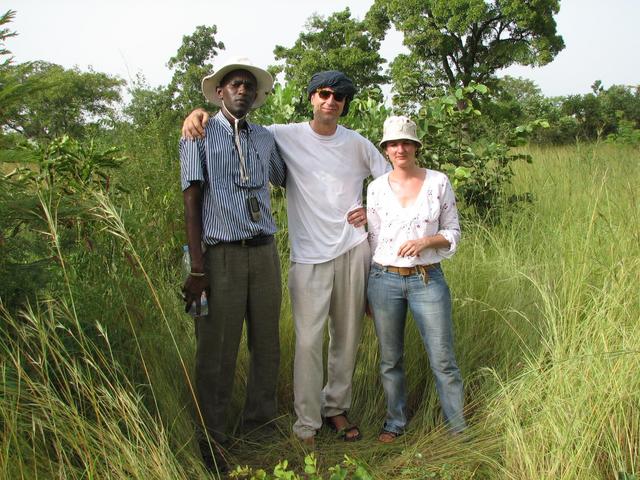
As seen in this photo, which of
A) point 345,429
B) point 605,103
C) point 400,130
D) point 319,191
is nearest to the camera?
point 400,130

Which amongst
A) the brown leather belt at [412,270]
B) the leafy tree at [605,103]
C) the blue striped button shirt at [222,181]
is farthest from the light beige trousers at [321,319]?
the leafy tree at [605,103]

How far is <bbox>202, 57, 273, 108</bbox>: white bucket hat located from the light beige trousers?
976 mm

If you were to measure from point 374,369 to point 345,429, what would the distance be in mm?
494

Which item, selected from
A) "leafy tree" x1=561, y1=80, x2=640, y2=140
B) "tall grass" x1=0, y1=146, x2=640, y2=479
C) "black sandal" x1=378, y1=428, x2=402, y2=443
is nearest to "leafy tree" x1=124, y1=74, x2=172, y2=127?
"tall grass" x1=0, y1=146, x2=640, y2=479

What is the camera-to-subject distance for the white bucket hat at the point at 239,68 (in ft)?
10.2

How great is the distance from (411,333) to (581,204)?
2.40 metres

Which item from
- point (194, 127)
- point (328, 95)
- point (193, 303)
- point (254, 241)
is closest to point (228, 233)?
point (254, 241)

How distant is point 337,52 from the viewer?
30.6 m

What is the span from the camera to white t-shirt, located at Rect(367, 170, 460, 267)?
321 centimetres

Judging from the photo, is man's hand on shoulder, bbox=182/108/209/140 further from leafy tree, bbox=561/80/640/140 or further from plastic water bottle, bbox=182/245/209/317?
leafy tree, bbox=561/80/640/140

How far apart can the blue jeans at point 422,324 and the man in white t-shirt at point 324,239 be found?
179 mm

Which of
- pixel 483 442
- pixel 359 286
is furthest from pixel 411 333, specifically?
pixel 483 442

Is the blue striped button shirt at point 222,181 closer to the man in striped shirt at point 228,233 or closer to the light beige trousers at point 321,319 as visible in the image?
the man in striped shirt at point 228,233

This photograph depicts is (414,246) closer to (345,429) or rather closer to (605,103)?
(345,429)
